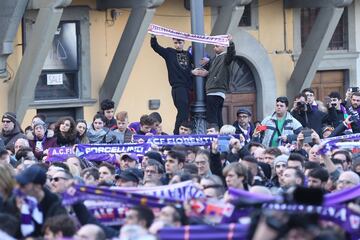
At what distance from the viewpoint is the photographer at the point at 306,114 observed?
2330cm

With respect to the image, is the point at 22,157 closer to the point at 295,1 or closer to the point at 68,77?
the point at 68,77

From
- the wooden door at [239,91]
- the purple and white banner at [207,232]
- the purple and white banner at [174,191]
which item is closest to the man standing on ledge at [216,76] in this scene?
the purple and white banner at [174,191]

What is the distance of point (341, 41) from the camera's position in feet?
102

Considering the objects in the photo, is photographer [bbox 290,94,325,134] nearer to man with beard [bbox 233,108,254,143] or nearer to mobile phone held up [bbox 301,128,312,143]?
man with beard [bbox 233,108,254,143]

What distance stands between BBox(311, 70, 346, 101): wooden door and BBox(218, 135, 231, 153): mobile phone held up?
37.3 feet

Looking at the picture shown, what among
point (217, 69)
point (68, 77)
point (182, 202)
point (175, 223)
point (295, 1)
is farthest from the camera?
point (295, 1)

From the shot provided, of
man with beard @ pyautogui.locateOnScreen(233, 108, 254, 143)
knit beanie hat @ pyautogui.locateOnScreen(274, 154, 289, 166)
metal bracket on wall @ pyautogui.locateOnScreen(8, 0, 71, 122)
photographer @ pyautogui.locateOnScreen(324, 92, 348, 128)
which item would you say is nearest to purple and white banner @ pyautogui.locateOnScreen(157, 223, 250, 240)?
knit beanie hat @ pyautogui.locateOnScreen(274, 154, 289, 166)

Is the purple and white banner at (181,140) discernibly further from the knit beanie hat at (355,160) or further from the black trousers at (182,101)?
the black trousers at (182,101)

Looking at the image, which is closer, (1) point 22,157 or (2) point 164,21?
(1) point 22,157

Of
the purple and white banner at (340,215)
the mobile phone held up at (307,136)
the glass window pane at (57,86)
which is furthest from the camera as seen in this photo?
the glass window pane at (57,86)

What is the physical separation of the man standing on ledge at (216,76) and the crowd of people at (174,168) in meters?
0.49

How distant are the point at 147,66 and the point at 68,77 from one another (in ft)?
5.38

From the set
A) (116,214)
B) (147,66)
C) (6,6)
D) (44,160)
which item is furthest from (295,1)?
(116,214)

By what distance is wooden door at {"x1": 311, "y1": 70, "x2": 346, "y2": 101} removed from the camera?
30844 millimetres
